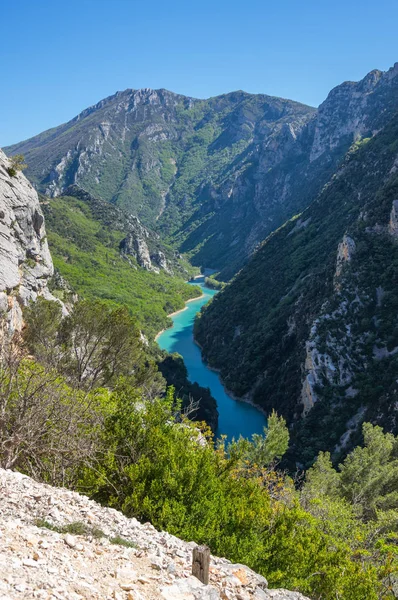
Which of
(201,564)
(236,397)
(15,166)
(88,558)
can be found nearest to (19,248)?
(15,166)

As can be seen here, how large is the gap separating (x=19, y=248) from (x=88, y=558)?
27850 mm

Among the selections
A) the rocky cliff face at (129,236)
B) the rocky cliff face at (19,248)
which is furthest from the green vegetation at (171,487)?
the rocky cliff face at (129,236)

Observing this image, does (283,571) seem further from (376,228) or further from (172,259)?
(172,259)

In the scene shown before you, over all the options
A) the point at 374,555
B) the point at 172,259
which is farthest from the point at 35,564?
the point at 172,259

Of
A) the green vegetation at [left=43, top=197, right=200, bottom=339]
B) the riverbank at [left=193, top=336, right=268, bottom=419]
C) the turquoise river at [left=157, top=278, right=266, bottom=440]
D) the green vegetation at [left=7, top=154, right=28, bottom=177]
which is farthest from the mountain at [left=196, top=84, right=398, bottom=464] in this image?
the green vegetation at [left=7, top=154, right=28, bottom=177]

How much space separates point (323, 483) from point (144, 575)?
1659 cm

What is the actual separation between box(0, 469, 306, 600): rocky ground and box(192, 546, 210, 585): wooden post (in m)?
0.16

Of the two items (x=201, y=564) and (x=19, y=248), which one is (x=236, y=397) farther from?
(x=201, y=564)

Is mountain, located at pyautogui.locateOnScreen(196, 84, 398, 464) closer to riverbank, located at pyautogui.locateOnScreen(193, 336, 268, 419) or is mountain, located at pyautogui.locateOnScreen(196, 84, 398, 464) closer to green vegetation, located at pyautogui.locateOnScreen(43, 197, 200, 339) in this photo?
riverbank, located at pyautogui.locateOnScreen(193, 336, 268, 419)

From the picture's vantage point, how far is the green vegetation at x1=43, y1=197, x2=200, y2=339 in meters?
89.0

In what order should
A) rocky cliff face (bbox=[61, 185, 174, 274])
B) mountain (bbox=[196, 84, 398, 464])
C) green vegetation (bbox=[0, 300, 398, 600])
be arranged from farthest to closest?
rocky cliff face (bbox=[61, 185, 174, 274])
mountain (bbox=[196, 84, 398, 464])
green vegetation (bbox=[0, 300, 398, 600])

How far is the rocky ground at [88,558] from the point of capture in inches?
234

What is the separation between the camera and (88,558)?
22.7 feet

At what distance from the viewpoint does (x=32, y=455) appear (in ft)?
35.5
